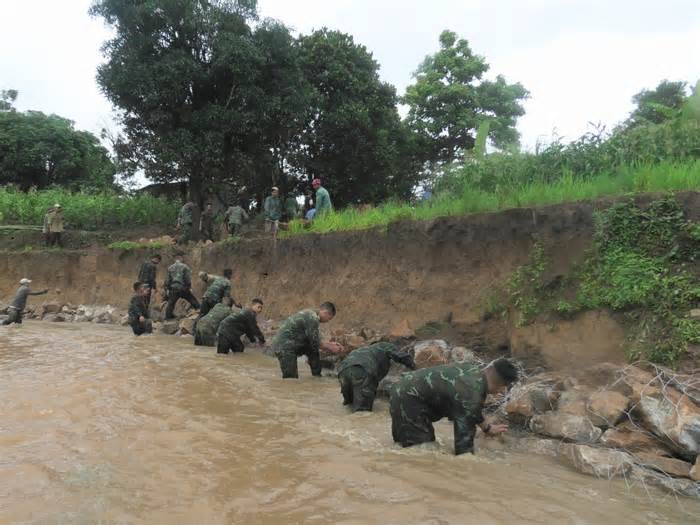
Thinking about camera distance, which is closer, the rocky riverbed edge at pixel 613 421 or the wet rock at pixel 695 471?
the wet rock at pixel 695 471

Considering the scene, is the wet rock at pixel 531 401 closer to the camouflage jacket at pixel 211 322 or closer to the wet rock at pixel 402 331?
the wet rock at pixel 402 331

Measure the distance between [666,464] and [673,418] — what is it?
422 mm

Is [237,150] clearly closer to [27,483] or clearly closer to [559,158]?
[559,158]

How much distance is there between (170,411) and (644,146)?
7399 millimetres

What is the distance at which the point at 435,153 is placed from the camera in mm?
21109

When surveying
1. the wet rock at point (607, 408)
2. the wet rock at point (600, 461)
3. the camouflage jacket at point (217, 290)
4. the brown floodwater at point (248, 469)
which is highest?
the camouflage jacket at point (217, 290)

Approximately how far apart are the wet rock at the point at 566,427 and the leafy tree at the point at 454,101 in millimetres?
16494

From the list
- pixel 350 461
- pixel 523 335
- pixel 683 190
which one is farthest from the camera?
pixel 523 335

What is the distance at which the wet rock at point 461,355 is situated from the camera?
6980 mm

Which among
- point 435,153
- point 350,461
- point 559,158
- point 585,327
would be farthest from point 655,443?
point 435,153

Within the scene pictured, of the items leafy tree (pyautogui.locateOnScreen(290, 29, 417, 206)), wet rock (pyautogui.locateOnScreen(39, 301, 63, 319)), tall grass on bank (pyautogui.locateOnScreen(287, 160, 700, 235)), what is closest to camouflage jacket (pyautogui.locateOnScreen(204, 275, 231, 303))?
tall grass on bank (pyautogui.locateOnScreen(287, 160, 700, 235))

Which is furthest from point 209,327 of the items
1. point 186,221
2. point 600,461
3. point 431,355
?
point 600,461

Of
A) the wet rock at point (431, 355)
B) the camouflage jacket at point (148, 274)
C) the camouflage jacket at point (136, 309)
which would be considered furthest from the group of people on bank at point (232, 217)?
the wet rock at point (431, 355)

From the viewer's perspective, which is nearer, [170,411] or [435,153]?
[170,411]
